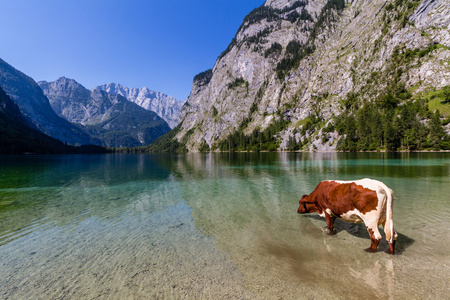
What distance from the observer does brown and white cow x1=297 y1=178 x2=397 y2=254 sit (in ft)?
26.0

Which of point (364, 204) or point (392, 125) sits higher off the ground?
point (392, 125)

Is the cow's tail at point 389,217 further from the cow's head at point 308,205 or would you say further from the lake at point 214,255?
the cow's head at point 308,205

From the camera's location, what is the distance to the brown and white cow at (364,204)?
7938 mm

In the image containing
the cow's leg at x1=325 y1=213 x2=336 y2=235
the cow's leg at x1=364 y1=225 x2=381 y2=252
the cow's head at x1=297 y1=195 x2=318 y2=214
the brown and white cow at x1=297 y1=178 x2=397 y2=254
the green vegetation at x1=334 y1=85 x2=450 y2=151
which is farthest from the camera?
the green vegetation at x1=334 y1=85 x2=450 y2=151

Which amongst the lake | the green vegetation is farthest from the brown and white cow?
the green vegetation

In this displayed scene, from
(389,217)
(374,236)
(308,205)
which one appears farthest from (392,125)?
(389,217)

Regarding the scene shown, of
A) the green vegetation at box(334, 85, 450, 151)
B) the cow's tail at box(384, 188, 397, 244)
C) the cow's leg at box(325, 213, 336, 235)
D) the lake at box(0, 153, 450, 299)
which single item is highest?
the green vegetation at box(334, 85, 450, 151)

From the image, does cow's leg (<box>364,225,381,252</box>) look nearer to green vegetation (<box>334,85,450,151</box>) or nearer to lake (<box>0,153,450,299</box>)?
lake (<box>0,153,450,299</box>)

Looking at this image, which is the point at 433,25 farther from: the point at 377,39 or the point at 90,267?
the point at 90,267

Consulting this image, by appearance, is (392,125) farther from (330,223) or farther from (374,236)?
(374,236)

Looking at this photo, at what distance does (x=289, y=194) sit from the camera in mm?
20422

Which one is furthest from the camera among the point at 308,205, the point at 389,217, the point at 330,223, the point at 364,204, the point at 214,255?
the point at 308,205

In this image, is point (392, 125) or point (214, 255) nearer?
point (214, 255)

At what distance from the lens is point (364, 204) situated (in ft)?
27.5
